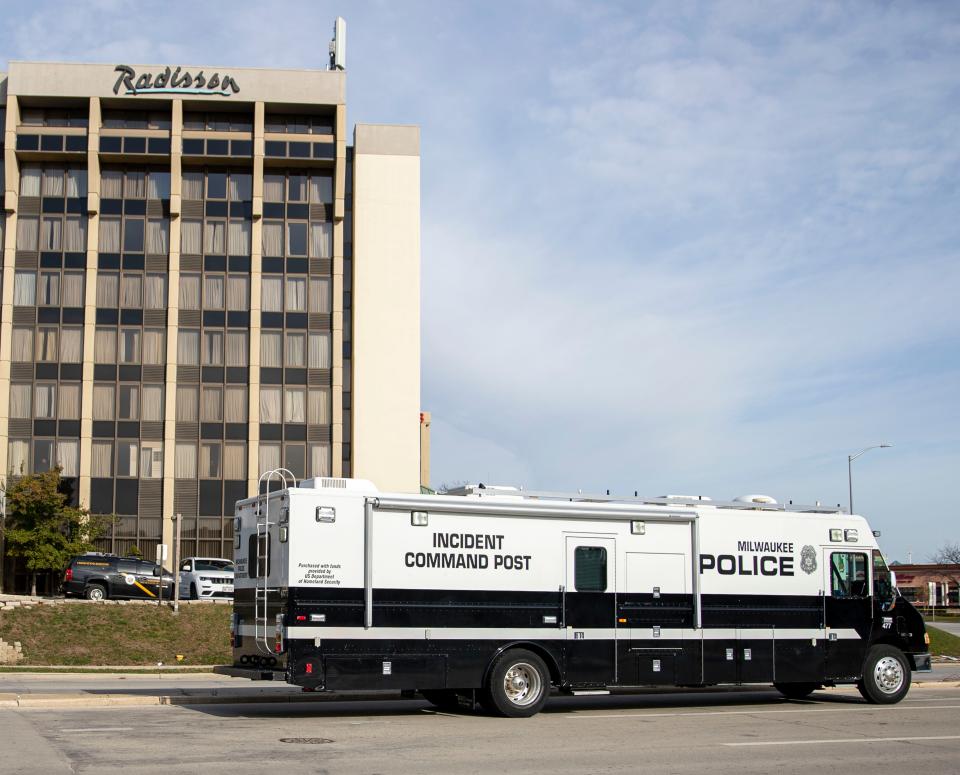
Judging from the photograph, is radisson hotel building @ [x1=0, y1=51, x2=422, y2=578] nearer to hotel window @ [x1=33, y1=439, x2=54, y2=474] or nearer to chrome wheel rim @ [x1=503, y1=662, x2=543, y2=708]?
hotel window @ [x1=33, y1=439, x2=54, y2=474]

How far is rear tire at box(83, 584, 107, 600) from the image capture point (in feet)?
124

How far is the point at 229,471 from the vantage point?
56906 millimetres

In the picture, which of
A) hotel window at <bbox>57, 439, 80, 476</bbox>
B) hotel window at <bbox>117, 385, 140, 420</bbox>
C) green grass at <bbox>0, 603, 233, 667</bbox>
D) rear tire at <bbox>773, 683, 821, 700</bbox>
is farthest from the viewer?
hotel window at <bbox>117, 385, 140, 420</bbox>

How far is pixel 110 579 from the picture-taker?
125 feet

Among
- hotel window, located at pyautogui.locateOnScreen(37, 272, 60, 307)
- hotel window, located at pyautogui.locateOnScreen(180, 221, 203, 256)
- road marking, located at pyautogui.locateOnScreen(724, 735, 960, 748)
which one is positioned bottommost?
road marking, located at pyautogui.locateOnScreen(724, 735, 960, 748)

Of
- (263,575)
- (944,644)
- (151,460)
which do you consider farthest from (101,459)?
(263,575)

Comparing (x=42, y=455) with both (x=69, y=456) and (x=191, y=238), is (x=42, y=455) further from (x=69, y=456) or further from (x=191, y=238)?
(x=191, y=238)

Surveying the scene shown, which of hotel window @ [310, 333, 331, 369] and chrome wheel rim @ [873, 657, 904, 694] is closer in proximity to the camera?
chrome wheel rim @ [873, 657, 904, 694]

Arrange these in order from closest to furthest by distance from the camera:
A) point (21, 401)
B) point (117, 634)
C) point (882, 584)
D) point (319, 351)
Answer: point (882, 584) < point (117, 634) < point (21, 401) < point (319, 351)

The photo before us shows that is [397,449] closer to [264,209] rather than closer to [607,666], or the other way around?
[264,209]

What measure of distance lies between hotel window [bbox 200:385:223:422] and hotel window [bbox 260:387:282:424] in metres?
2.04

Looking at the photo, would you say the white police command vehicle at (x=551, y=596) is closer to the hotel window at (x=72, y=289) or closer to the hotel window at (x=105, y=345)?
the hotel window at (x=105, y=345)

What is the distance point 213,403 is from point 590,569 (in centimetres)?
4343

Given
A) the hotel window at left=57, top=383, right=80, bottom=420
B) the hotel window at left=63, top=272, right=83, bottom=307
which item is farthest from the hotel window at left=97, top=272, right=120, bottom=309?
the hotel window at left=57, top=383, right=80, bottom=420
